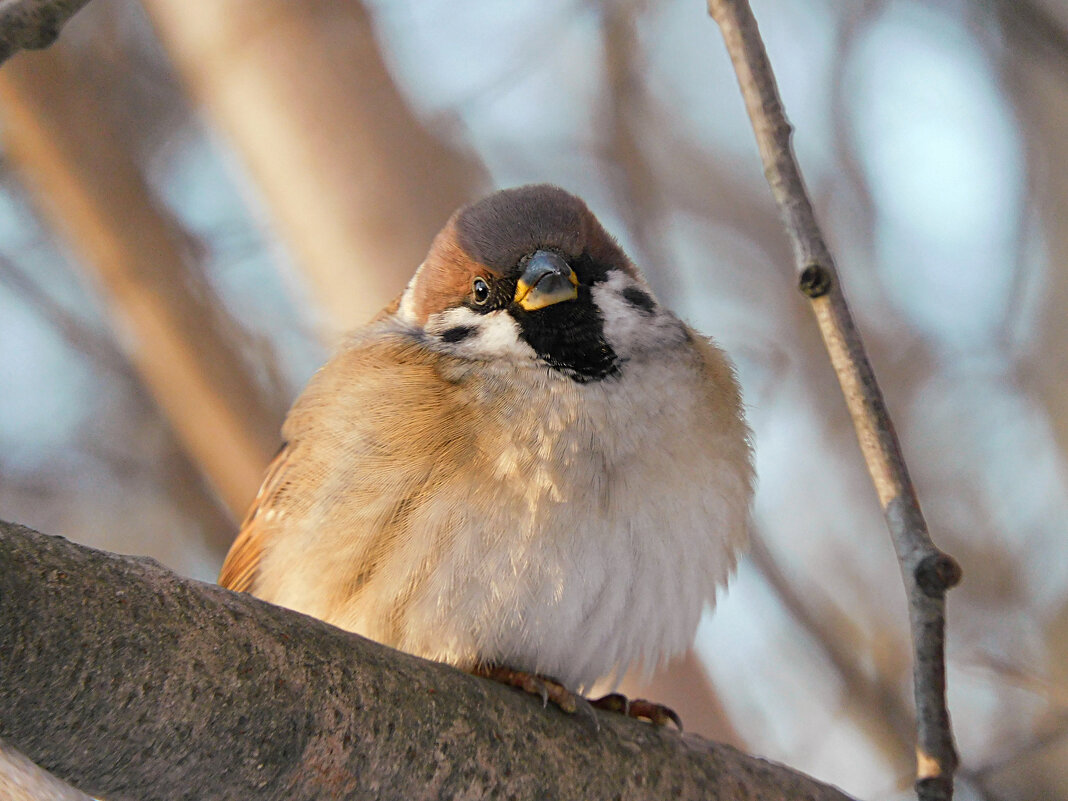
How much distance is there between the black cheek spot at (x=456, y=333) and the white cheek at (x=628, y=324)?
361 mm

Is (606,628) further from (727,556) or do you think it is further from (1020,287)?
(1020,287)

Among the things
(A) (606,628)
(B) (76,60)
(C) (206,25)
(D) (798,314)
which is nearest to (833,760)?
(D) (798,314)

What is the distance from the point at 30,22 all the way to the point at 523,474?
139 cm

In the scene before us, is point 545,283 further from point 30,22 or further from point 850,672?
point 850,672

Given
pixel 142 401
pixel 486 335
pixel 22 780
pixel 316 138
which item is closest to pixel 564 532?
pixel 486 335

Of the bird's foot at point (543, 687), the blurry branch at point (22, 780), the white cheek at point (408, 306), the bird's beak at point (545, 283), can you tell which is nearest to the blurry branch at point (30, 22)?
the blurry branch at point (22, 780)

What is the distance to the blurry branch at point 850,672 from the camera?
463 cm

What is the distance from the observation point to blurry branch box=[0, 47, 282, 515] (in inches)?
175

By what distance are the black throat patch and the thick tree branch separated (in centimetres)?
96

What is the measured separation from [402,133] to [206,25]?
32.6 inches

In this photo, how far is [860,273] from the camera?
5945 mm

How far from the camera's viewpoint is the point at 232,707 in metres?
1.74

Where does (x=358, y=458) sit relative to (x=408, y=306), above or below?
below

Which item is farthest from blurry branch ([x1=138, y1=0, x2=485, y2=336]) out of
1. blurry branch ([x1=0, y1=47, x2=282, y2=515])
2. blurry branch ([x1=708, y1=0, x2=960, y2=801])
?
blurry branch ([x1=708, y1=0, x2=960, y2=801])
